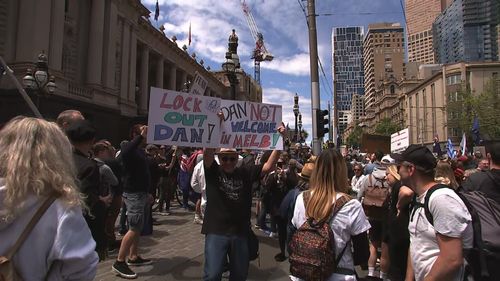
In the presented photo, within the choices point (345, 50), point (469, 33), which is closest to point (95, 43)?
point (345, 50)

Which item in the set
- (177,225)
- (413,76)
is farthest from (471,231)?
(413,76)

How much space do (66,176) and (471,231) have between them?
261 centimetres

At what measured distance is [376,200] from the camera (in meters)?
6.34

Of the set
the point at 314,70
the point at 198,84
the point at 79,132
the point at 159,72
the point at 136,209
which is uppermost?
the point at 159,72

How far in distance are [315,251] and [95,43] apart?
112ft

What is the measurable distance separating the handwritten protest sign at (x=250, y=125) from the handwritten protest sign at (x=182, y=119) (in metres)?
0.15

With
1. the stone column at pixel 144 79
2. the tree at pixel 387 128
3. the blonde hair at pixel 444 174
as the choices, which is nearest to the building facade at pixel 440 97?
the tree at pixel 387 128

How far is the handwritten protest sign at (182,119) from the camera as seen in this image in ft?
15.5

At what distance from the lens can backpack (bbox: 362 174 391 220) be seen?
6.18m

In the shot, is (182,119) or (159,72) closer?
(182,119)

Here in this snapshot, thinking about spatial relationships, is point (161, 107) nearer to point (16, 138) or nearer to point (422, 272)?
point (16, 138)

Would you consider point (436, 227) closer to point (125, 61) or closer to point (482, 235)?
point (482, 235)

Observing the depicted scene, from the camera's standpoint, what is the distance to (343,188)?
323 cm

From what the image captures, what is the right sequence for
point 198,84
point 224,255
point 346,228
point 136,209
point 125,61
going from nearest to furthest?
1. point 346,228
2. point 224,255
3. point 198,84
4. point 136,209
5. point 125,61
